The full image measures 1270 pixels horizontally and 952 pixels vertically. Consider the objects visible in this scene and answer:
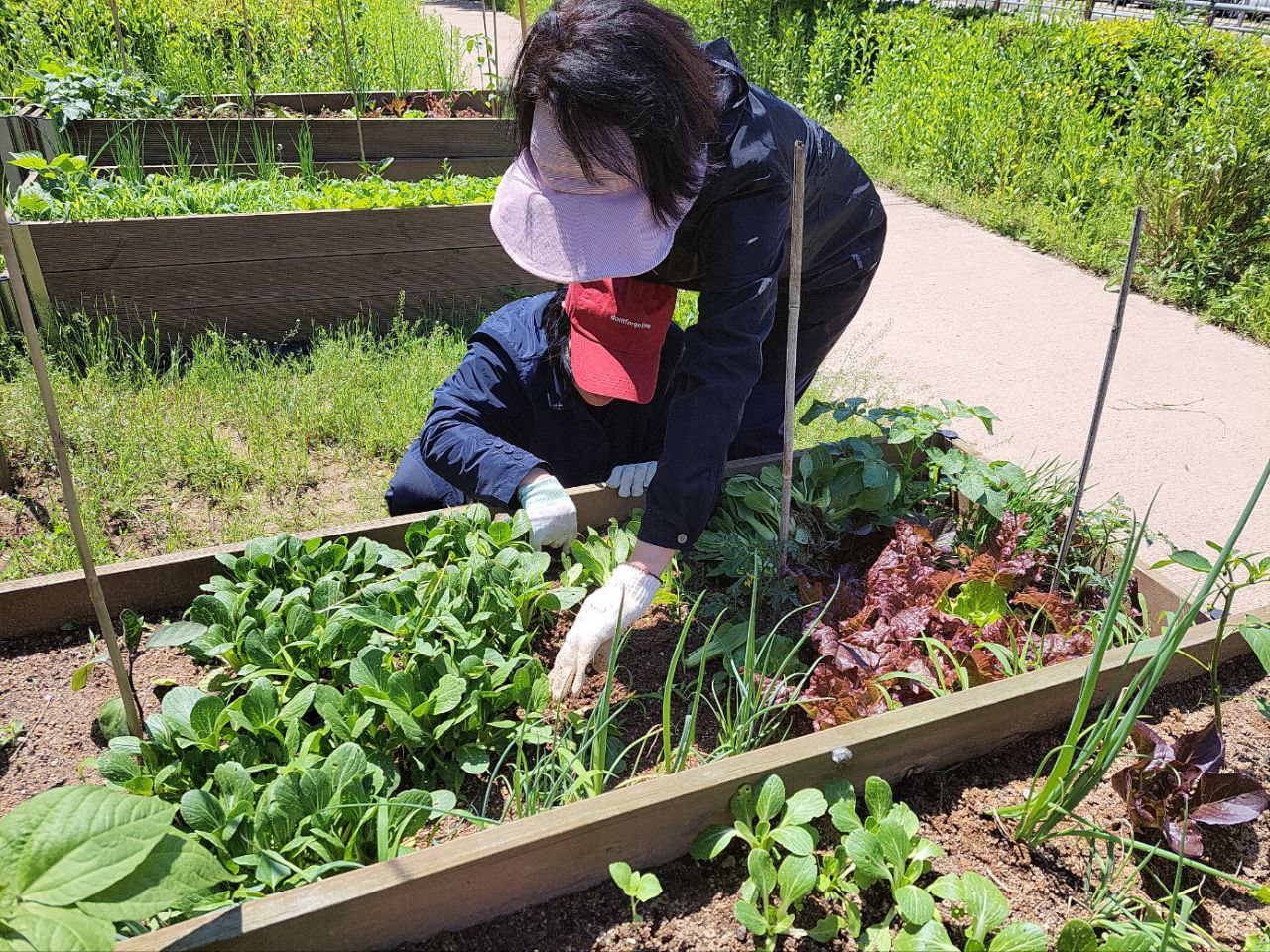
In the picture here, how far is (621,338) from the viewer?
2057mm

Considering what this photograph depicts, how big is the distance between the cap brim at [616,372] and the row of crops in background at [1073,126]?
3814 millimetres

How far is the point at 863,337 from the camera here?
445cm

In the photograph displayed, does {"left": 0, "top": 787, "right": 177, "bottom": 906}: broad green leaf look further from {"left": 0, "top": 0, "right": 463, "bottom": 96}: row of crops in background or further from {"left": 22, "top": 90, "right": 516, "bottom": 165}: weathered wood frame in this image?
{"left": 0, "top": 0, "right": 463, "bottom": 96}: row of crops in background

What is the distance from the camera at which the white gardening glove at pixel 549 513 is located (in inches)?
75.9

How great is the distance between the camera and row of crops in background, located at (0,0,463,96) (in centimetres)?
564

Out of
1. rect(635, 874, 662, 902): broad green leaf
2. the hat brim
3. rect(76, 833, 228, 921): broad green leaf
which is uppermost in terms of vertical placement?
the hat brim

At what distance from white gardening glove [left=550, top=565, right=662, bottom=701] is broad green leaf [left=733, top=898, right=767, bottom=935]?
1.63 ft

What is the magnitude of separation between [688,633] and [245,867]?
35.3 inches

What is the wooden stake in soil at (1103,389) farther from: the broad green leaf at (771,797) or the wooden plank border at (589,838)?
the broad green leaf at (771,797)

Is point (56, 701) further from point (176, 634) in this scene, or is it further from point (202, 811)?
point (202, 811)

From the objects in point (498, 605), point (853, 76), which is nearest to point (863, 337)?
point (498, 605)

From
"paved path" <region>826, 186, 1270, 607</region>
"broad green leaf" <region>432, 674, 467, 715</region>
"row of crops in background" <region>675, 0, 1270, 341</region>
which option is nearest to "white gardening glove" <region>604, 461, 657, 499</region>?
"broad green leaf" <region>432, 674, 467, 715</region>

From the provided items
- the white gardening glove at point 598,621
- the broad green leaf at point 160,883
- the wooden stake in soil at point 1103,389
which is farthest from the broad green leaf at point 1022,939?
the broad green leaf at point 160,883

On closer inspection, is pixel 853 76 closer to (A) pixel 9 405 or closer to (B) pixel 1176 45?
(B) pixel 1176 45
